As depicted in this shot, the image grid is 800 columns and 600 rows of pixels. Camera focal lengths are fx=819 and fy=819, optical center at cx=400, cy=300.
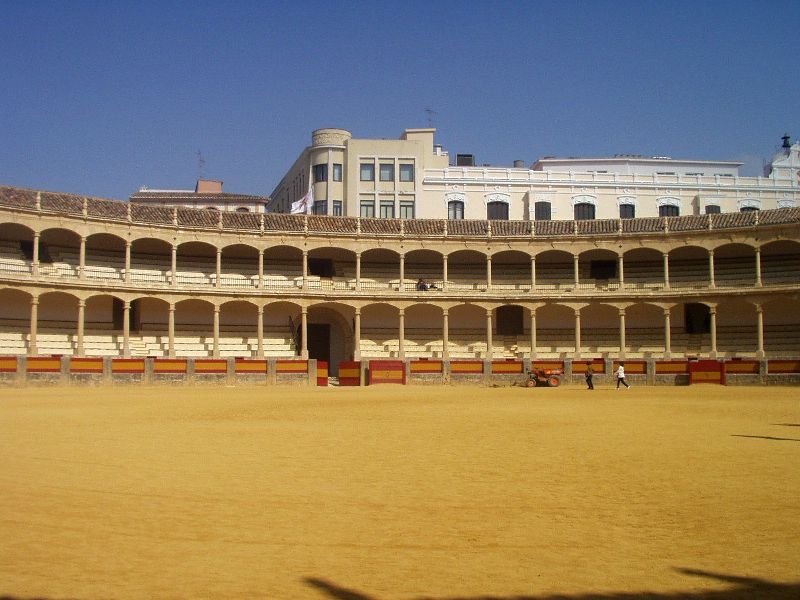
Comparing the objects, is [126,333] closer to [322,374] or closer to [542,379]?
[322,374]

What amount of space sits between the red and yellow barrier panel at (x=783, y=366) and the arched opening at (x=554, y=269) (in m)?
13.1

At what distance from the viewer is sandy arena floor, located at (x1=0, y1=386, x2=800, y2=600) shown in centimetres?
715

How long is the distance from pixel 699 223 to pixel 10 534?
43.6 m

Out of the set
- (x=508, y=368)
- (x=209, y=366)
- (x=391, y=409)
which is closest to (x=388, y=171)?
(x=508, y=368)

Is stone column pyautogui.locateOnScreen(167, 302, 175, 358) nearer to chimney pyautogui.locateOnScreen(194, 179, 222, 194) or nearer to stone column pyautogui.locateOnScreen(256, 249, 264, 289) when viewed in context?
stone column pyautogui.locateOnScreen(256, 249, 264, 289)

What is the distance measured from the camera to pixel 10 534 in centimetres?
838

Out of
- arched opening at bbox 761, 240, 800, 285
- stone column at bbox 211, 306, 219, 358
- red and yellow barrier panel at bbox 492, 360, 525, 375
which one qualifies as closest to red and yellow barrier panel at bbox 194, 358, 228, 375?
stone column at bbox 211, 306, 219, 358

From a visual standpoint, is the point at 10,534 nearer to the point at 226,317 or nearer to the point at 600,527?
the point at 600,527

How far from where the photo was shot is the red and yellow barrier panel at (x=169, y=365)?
34188 millimetres

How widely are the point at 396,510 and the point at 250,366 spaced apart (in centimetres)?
2684

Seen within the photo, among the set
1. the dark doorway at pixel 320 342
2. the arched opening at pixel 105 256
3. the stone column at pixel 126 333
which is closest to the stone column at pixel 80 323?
the stone column at pixel 126 333

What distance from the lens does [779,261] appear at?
46.7 m

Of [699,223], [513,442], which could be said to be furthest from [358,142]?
[513,442]

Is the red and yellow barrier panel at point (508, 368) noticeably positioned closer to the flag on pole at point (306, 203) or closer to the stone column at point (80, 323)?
the stone column at point (80, 323)
